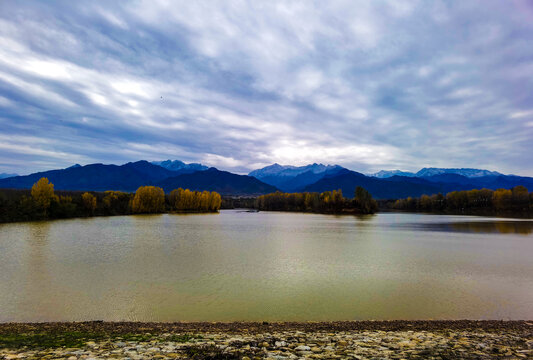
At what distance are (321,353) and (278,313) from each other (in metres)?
A: 6.07

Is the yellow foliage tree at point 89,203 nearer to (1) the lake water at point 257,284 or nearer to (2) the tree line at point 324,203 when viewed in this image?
(1) the lake water at point 257,284

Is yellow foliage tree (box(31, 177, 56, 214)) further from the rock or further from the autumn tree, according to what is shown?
the autumn tree

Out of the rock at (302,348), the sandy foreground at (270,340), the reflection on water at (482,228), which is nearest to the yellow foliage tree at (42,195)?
the sandy foreground at (270,340)

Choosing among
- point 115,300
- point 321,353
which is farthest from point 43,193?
point 321,353

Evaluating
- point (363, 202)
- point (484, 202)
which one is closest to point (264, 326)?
point (363, 202)

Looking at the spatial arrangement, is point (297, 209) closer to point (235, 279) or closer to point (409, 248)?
point (409, 248)

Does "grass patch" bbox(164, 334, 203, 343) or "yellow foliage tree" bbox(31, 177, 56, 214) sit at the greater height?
"yellow foliage tree" bbox(31, 177, 56, 214)

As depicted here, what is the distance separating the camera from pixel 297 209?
561ft

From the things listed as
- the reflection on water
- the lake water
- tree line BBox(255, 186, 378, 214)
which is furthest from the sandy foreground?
tree line BBox(255, 186, 378, 214)

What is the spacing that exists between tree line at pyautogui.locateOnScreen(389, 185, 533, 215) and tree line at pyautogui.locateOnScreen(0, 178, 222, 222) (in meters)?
121

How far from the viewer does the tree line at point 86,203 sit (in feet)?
248

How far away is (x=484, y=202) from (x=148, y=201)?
518 feet

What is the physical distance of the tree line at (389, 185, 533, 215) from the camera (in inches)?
5177

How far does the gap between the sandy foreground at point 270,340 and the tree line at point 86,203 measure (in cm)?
8190
